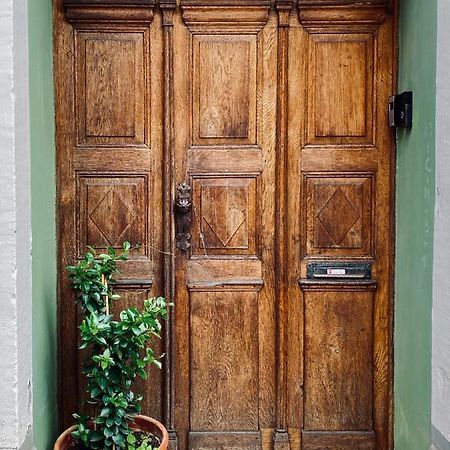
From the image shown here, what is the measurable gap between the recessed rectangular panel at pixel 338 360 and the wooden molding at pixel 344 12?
1.24 metres

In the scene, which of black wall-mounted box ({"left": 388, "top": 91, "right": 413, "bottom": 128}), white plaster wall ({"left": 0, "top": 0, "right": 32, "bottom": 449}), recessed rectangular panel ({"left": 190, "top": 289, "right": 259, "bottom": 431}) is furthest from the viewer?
recessed rectangular panel ({"left": 190, "top": 289, "right": 259, "bottom": 431})

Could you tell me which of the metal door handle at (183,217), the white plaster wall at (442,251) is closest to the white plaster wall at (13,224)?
the metal door handle at (183,217)

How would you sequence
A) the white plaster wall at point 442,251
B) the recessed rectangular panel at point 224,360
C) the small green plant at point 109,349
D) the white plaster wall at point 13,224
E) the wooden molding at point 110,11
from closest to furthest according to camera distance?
the white plaster wall at point 13,224
the white plaster wall at point 442,251
the small green plant at point 109,349
the wooden molding at point 110,11
the recessed rectangular panel at point 224,360

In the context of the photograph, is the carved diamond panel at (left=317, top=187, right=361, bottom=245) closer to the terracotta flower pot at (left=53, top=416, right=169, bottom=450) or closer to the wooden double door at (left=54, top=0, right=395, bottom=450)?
the wooden double door at (left=54, top=0, right=395, bottom=450)

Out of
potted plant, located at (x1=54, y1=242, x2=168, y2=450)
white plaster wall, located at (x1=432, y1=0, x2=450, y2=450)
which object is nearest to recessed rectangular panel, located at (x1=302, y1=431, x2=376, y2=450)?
white plaster wall, located at (x1=432, y1=0, x2=450, y2=450)

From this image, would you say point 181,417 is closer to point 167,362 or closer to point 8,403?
point 167,362

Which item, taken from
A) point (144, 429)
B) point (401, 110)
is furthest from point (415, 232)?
point (144, 429)

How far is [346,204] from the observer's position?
3285mm

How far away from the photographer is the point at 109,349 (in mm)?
2830

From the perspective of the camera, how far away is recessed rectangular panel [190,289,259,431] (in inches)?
129

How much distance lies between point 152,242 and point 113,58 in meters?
0.86

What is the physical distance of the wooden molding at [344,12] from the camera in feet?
10.6

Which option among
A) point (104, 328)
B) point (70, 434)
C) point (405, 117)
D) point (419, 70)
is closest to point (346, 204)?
point (405, 117)

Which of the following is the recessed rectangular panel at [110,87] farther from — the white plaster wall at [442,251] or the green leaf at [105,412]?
the white plaster wall at [442,251]
